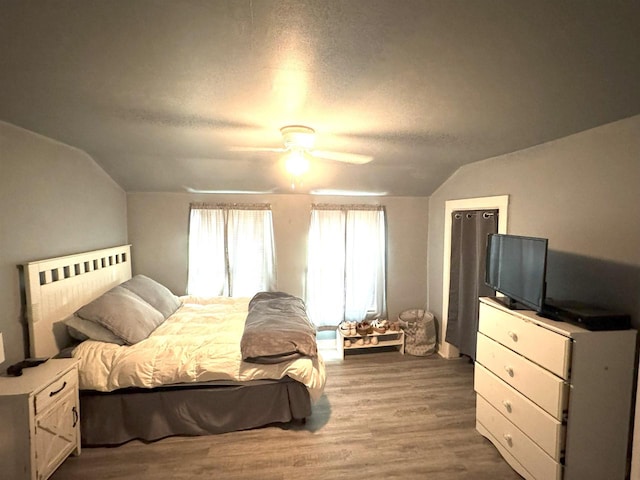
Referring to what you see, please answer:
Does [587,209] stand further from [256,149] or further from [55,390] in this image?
[55,390]

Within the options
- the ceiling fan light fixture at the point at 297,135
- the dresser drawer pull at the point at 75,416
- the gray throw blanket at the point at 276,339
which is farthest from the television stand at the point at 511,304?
the dresser drawer pull at the point at 75,416

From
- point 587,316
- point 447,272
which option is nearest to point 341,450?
point 587,316

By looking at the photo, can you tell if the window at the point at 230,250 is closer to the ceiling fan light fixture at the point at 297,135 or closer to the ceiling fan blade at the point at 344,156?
the ceiling fan blade at the point at 344,156

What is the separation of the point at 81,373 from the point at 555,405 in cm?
304

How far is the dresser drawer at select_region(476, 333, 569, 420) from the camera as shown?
1679 millimetres

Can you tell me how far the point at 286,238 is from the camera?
158 inches

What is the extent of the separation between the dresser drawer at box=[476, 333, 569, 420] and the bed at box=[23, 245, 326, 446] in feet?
4.16

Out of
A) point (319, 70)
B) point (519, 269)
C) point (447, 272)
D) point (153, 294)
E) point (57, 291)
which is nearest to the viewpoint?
point (319, 70)

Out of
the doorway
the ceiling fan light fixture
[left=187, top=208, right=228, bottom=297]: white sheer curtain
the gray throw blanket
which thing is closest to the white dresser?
the gray throw blanket

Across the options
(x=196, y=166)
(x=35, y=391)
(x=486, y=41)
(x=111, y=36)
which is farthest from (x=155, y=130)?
(x=486, y=41)

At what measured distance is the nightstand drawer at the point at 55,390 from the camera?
171cm

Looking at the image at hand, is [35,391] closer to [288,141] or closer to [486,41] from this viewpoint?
[288,141]

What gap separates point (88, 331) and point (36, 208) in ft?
3.27

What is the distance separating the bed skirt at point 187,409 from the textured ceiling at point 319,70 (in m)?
1.95
